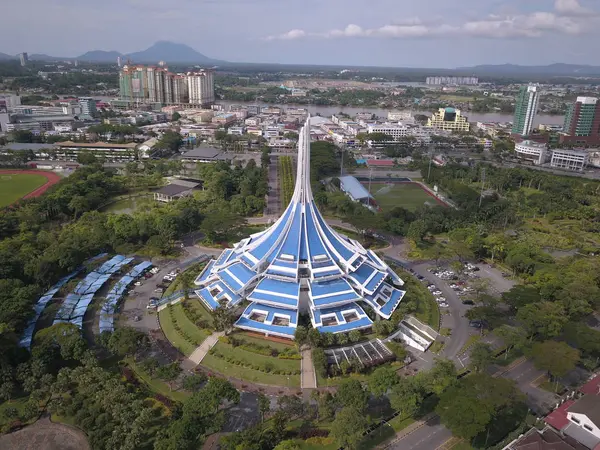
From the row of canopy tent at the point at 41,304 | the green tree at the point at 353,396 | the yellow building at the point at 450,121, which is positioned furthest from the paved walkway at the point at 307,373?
the yellow building at the point at 450,121

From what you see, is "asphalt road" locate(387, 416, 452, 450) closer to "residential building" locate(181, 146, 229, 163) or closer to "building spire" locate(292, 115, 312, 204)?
"building spire" locate(292, 115, 312, 204)

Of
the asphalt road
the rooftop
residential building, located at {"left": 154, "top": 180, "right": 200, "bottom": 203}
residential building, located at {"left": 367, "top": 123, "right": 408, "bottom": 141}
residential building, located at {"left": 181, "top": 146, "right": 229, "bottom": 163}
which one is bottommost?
the asphalt road

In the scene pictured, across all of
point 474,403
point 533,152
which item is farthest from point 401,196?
point 474,403

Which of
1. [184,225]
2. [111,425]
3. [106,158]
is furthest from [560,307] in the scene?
[106,158]

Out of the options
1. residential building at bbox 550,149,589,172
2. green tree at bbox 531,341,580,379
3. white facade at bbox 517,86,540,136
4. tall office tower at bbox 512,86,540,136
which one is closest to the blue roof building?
green tree at bbox 531,341,580,379

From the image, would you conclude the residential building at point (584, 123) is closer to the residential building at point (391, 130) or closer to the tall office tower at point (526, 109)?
the tall office tower at point (526, 109)

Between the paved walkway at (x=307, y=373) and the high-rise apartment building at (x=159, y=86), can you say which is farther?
the high-rise apartment building at (x=159, y=86)
